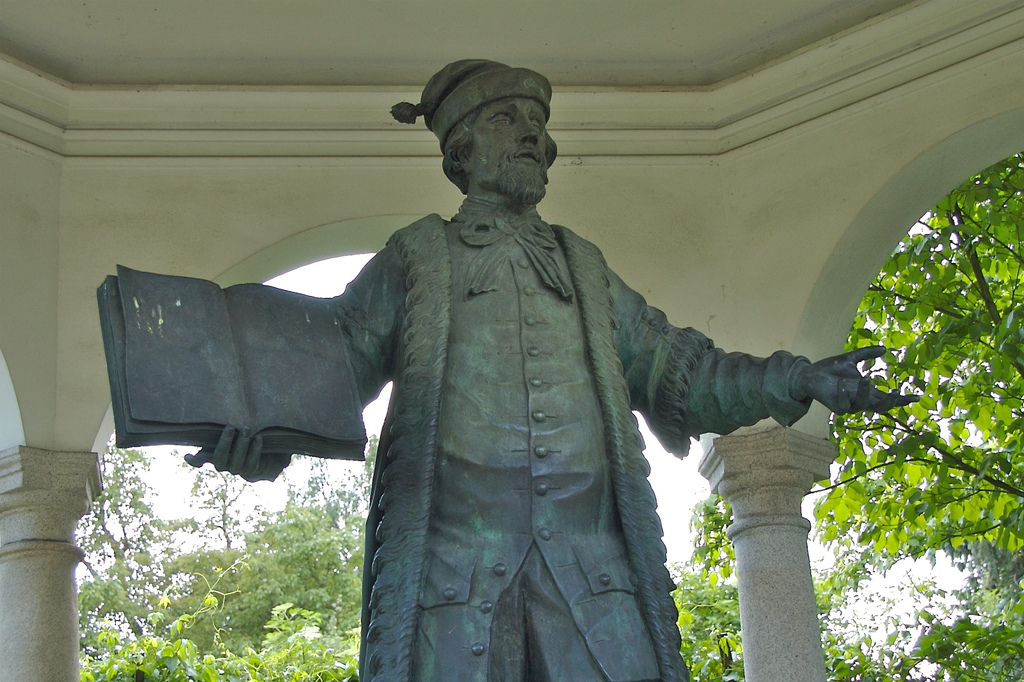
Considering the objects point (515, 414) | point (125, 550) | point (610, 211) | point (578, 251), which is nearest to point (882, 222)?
point (610, 211)

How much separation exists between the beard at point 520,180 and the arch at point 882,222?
100 inches

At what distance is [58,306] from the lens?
6207 millimetres

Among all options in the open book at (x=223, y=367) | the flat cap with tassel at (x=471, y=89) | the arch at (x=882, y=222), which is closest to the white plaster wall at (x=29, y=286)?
the flat cap with tassel at (x=471, y=89)

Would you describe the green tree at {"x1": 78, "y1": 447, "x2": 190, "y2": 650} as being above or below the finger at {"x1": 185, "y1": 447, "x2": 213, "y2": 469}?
above

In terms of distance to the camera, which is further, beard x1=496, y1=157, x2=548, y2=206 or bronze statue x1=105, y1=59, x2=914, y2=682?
beard x1=496, y1=157, x2=548, y2=206

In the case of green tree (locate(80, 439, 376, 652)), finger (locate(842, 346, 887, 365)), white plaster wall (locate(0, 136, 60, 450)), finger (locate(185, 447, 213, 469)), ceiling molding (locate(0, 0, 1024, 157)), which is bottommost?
finger (locate(185, 447, 213, 469))

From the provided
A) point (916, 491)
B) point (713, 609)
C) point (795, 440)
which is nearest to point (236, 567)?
point (713, 609)

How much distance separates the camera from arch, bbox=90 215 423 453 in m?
6.47

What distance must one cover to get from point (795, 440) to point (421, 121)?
2.21m

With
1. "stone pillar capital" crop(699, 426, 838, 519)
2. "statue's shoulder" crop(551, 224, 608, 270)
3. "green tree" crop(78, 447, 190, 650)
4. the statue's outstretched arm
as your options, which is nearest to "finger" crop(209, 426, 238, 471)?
"statue's shoulder" crop(551, 224, 608, 270)

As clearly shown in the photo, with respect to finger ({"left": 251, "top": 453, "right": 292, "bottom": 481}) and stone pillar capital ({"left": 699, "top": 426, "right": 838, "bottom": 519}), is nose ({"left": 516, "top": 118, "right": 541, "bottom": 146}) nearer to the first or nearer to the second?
finger ({"left": 251, "top": 453, "right": 292, "bottom": 481})

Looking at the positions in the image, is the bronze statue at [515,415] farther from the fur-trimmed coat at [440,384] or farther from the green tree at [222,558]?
the green tree at [222,558]

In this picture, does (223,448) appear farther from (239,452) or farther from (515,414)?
(515,414)

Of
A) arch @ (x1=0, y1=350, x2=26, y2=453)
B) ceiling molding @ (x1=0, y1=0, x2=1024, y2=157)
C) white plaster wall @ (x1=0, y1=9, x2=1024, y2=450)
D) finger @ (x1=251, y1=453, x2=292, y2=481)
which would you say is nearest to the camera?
finger @ (x1=251, y1=453, x2=292, y2=481)
